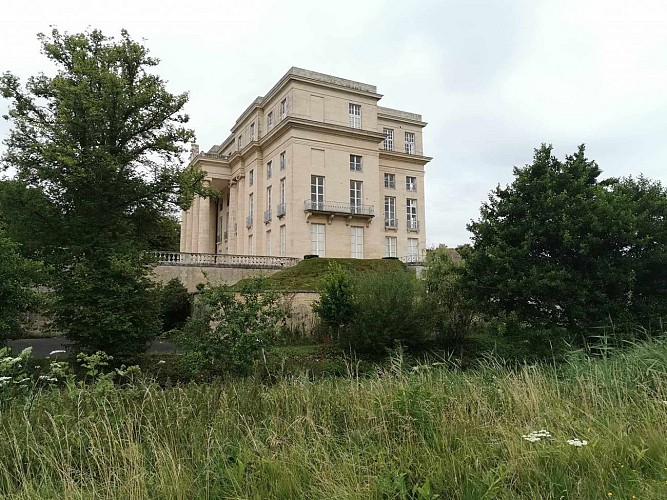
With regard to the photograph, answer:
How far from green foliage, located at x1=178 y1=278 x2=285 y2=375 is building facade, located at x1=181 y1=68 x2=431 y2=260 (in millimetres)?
25004

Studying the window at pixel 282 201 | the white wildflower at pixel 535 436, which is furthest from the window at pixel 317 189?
the white wildflower at pixel 535 436

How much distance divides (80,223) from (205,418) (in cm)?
1075

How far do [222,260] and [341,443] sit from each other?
2945 centimetres

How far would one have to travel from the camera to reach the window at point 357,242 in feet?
126

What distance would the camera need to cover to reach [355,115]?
4000cm

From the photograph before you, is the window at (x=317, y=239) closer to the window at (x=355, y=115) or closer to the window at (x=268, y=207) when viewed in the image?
the window at (x=268, y=207)

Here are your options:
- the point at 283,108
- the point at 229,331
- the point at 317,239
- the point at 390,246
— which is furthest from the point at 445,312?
the point at 283,108

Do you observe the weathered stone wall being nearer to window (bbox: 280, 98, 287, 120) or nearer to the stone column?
window (bbox: 280, 98, 287, 120)

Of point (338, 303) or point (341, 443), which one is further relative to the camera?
point (338, 303)

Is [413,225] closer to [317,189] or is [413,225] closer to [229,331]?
[317,189]

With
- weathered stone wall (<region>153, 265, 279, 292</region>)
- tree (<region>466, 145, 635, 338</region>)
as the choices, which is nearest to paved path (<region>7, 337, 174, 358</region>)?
weathered stone wall (<region>153, 265, 279, 292</region>)

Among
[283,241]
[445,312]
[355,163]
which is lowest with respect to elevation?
[445,312]

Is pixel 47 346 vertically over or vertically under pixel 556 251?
under

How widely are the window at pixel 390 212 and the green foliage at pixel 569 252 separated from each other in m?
29.6
